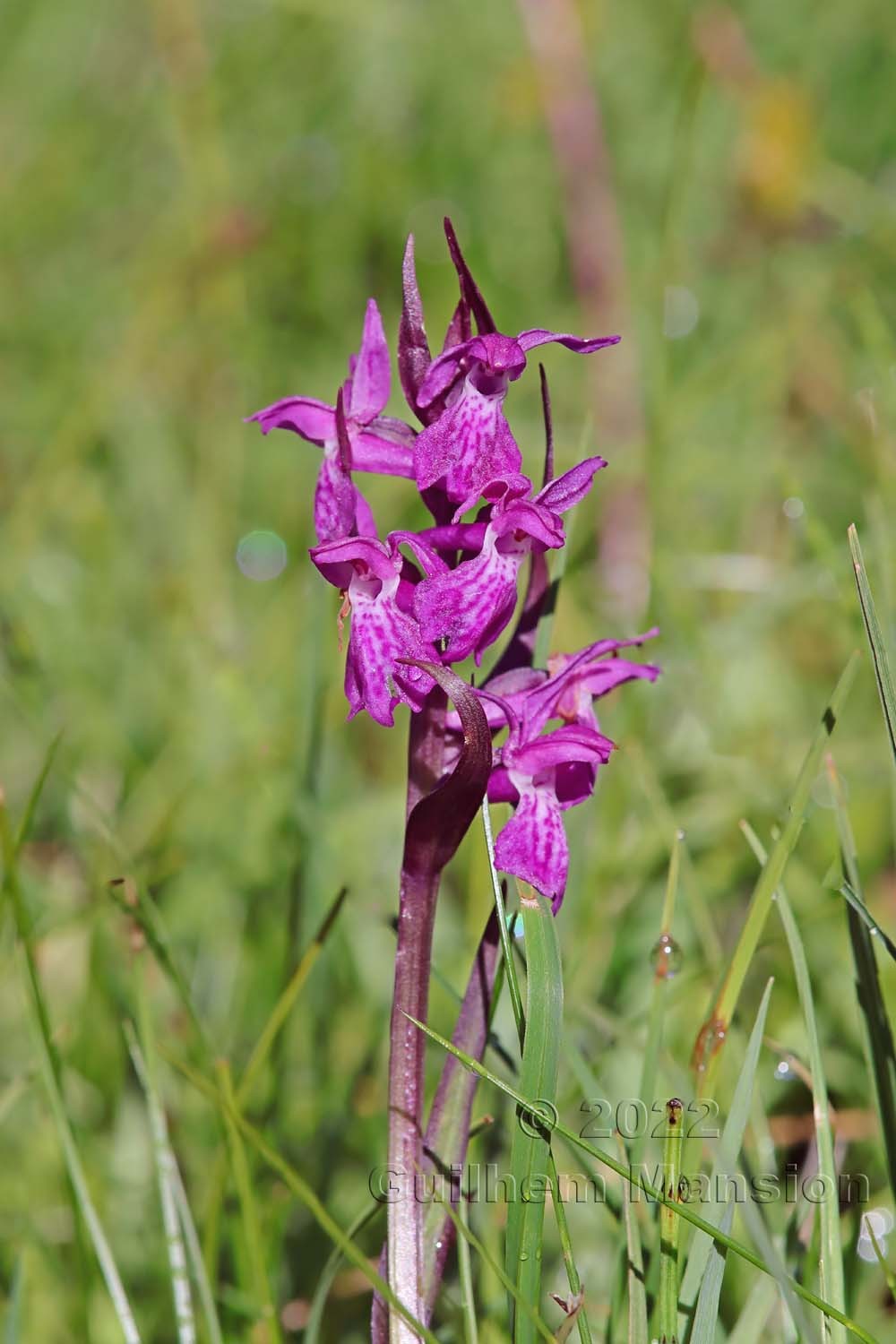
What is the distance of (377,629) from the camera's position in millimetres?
1095

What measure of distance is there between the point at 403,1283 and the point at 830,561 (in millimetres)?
1150

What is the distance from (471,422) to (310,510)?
2.21 metres

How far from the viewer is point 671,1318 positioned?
1.04m

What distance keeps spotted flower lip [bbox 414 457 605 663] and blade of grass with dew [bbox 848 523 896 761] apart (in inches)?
9.4

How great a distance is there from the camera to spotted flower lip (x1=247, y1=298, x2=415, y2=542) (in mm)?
1154

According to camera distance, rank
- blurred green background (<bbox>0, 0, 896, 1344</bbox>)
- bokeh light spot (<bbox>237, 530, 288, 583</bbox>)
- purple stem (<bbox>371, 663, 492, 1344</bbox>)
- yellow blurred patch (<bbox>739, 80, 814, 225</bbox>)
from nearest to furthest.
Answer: purple stem (<bbox>371, 663, 492, 1344</bbox>), blurred green background (<bbox>0, 0, 896, 1344</bbox>), bokeh light spot (<bbox>237, 530, 288, 583</bbox>), yellow blurred patch (<bbox>739, 80, 814, 225</bbox>)

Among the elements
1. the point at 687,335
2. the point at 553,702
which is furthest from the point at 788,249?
the point at 553,702

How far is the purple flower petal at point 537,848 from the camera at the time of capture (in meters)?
1.10

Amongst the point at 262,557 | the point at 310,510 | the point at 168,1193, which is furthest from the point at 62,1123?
Answer: the point at 310,510

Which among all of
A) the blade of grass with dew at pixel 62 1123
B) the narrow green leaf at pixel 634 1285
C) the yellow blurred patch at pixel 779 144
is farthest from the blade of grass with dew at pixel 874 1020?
the yellow blurred patch at pixel 779 144

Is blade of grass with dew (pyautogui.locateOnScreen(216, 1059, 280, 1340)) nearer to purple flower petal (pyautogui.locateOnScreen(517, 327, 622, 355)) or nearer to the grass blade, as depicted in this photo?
the grass blade

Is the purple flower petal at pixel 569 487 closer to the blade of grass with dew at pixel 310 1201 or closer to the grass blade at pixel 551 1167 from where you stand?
the grass blade at pixel 551 1167

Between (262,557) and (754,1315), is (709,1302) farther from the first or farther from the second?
(262,557)

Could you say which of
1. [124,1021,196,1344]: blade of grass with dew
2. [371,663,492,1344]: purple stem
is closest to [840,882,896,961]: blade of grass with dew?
[371,663,492,1344]: purple stem
